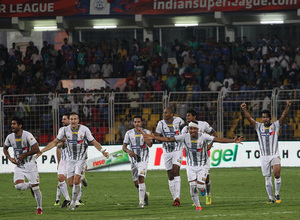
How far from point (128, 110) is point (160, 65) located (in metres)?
5.60

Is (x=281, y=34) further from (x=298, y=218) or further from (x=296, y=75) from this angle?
(x=298, y=218)

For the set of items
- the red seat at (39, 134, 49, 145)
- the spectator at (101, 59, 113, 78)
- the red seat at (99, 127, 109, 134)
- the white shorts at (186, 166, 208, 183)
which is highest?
the spectator at (101, 59, 113, 78)

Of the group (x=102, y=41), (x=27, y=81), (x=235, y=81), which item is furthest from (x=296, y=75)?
(x=27, y=81)

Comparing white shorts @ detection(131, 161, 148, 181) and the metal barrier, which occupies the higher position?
the metal barrier

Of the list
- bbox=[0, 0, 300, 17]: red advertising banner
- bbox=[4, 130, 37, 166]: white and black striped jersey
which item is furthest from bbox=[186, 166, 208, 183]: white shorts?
bbox=[0, 0, 300, 17]: red advertising banner

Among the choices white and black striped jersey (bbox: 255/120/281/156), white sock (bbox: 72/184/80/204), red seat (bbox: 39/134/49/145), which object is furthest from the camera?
red seat (bbox: 39/134/49/145)

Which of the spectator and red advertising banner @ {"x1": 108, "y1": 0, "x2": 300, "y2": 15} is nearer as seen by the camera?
red advertising banner @ {"x1": 108, "y1": 0, "x2": 300, "y2": 15}

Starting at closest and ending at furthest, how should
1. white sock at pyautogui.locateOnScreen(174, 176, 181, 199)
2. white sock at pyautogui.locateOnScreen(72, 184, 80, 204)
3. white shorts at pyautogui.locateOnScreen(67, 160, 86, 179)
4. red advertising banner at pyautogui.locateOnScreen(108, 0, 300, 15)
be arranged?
1. white sock at pyautogui.locateOnScreen(72, 184, 80, 204)
2. white shorts at pyautogui.locateOnScreen(67, 160, 86, 179)
3. white sock at pyautogui.locateOnScreen(174, 176, 181, 199)
4. red advertising banner at pyautogui.locateOnScreen(108, 0, 300, 15)

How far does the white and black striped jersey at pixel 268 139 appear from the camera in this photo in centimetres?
1452

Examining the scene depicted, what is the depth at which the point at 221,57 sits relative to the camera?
29203 mm

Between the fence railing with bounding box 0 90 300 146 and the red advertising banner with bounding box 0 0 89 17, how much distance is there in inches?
255

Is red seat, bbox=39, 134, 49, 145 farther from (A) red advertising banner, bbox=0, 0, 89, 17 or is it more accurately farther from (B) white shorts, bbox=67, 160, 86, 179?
(B) white shorts, bbox=67, 160, 86, 179

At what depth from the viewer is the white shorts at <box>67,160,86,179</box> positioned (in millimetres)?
13586

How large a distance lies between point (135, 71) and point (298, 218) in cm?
1942
